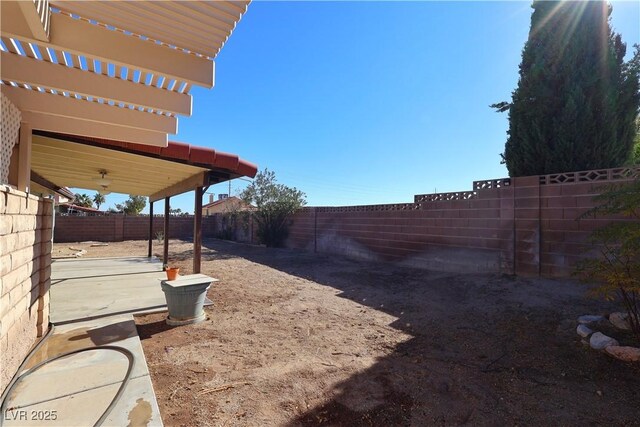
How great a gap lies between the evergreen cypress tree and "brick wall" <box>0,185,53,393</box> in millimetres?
9666

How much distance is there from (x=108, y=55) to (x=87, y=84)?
2.09 ft

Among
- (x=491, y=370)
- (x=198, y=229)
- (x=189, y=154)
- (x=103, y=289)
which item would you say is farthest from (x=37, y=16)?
(x=103, y=289)

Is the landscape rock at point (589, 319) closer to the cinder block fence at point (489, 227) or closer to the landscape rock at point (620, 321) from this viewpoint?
the landscape rock at point (620, 321)

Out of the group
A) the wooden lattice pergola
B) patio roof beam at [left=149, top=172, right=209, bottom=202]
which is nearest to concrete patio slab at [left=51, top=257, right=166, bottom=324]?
patio roof beam at [left=149, top=172, right=209, bottom=202]

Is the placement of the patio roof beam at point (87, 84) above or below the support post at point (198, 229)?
above

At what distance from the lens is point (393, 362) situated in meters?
3.40

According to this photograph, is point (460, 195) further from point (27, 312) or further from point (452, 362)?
point (27, 312)

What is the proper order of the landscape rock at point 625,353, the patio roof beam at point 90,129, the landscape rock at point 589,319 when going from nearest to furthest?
the landscape rock at point 625,353 → the patio roof beam at point 90,129 → the landscape rock at point 589,319

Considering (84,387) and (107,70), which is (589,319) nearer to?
(84,387)

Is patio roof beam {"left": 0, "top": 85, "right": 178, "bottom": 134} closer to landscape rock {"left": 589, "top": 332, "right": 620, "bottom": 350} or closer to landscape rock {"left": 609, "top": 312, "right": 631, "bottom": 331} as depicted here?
landscape rock {"left": 589, "top": 332, "right": 620, "bottom": 350}

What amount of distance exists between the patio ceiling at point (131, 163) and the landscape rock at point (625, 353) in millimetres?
5025

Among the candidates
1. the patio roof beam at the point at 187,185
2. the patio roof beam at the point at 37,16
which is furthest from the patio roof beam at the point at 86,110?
the patio roof beam at the point at 187,185

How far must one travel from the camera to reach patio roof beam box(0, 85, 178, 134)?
113 inches

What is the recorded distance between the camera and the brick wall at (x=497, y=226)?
5527 millimetres
